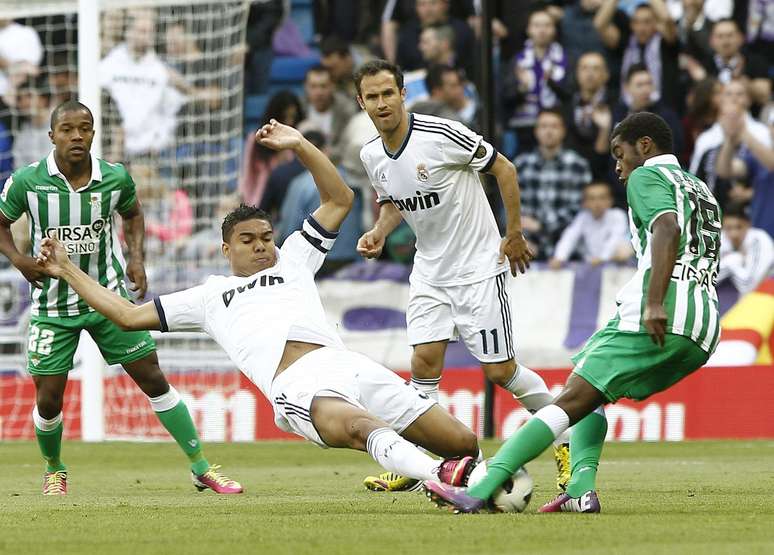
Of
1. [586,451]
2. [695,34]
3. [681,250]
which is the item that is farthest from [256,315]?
[695,34]

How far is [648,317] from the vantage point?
20.7ft

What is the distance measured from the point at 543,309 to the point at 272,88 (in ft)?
19.2

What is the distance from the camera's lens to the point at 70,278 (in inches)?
281

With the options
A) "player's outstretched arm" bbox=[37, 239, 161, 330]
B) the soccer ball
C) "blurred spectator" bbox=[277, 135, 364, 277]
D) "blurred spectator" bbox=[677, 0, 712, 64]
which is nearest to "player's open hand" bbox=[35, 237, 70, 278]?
"player's outstretched arm" bbox=[37, 239, 161, 330]

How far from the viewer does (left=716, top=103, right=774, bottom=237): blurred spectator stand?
16.2 m

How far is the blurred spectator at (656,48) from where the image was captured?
17406 mm

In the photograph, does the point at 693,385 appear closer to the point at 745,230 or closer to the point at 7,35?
the point at 745,230

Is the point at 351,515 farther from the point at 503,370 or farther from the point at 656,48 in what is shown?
the point at 656,48

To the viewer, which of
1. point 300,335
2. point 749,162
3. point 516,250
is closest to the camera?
point 300,335

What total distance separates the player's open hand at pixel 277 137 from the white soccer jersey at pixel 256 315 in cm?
61

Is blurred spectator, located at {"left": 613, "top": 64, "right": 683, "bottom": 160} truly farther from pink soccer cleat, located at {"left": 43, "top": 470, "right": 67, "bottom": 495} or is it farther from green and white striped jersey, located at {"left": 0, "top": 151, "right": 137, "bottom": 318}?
pink soccer cleat, located at {"left": 43, "top": 470, "right": 67, "bottom": 495}

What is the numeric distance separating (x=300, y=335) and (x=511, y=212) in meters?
2.07

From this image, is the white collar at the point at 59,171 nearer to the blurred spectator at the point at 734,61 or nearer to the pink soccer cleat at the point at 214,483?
the pink soccer cleat at the point at 214,483

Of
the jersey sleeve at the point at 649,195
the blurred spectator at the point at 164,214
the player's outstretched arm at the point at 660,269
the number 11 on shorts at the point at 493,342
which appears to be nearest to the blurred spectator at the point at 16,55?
the blurred spectator at the point at 164,214
